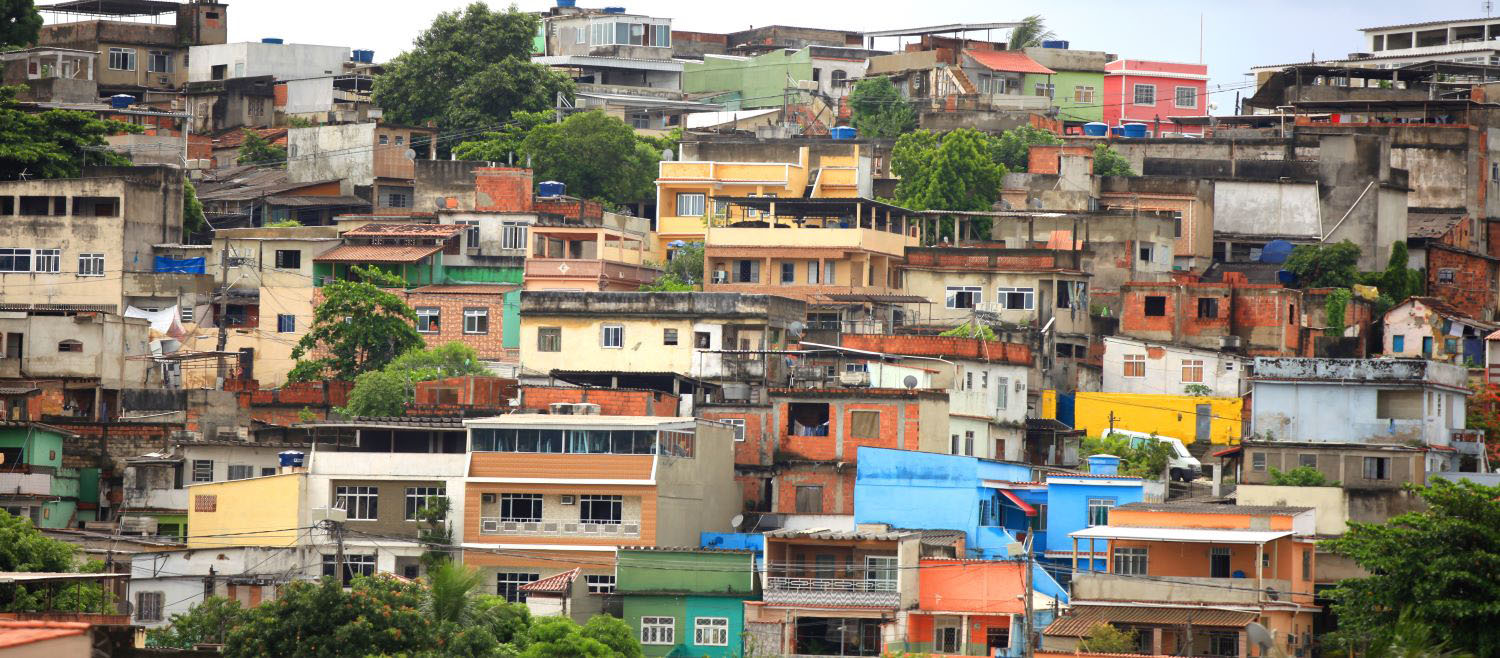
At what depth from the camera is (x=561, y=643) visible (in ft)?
130

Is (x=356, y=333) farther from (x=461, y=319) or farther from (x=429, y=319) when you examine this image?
(x=461, y=319)

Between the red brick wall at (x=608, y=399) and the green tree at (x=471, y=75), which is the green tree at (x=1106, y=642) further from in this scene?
the green tree at (x=471, y=75)

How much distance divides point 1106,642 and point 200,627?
1477 cm

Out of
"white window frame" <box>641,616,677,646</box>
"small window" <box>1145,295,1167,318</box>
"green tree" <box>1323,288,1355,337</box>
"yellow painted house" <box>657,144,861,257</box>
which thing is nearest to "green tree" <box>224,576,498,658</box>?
"white window frame" <box>641,616,677,646</box>

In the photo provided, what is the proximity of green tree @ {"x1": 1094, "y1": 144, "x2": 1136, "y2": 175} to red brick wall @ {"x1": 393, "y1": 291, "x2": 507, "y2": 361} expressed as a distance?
59.5 feet

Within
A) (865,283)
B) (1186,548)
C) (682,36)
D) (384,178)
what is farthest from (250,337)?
(682,36)

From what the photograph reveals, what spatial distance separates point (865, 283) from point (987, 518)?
48.8ft

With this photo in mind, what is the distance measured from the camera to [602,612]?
149 ft

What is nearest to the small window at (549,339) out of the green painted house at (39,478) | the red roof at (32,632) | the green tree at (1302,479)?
the green painted house at (39,478)

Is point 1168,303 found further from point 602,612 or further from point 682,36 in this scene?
point 682,36

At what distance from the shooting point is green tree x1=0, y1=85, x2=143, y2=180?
66875mm

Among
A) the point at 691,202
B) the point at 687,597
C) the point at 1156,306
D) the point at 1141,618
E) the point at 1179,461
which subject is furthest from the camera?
the point at 691,202

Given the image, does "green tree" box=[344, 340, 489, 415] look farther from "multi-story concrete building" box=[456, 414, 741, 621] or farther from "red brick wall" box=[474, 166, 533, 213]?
"red brick wall" box=[474, 166, 533, 213]

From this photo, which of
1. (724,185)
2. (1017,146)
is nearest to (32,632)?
(724,185)
